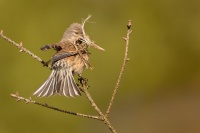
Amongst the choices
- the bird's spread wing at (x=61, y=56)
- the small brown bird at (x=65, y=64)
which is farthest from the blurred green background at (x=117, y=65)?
the bird's spread wing at (x=61, y=56)

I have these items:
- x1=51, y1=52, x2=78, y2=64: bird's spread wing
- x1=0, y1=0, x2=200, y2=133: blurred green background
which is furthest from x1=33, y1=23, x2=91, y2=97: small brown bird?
x1=0, y1=0, x2=200, y2=133: blurred green background

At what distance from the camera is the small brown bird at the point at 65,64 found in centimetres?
545

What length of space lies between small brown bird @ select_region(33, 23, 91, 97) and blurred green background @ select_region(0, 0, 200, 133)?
232 inches

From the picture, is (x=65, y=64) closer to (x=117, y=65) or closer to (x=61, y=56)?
(x=61, y=56)

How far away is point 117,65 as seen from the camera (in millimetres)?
13680

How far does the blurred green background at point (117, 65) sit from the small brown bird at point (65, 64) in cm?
589

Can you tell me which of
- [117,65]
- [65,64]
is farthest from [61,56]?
[117,65]

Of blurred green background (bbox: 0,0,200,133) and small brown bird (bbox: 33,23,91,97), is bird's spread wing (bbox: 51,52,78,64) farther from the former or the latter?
blurred green background (bbox: 0,0,200,133)

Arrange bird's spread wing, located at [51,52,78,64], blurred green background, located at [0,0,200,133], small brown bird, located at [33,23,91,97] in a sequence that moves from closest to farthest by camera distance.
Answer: small brown bird, located at [33,23,91,97], bird's spread wing, located at [51,52,78,64], blurred green background, located at [0,0,200,133]

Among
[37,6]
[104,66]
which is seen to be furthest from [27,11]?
[104,66]

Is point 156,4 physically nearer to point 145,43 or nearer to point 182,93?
point 145,43

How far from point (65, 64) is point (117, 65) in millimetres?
7690

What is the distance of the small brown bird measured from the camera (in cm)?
545

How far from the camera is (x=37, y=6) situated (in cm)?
1425
